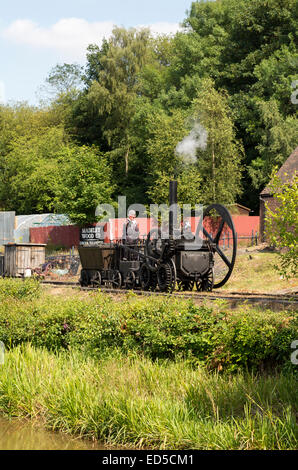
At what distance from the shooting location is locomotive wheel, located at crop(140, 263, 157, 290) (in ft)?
→ 52.4

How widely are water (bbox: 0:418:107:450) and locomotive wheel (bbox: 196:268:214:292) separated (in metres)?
7.83

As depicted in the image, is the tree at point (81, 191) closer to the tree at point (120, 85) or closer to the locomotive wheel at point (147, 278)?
the tree at point (120, 85)

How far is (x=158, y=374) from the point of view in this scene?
8734 millimetres

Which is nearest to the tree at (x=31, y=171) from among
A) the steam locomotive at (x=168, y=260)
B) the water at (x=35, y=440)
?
the steam locomotive at (x=168, y=260)

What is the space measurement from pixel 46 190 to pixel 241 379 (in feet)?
151

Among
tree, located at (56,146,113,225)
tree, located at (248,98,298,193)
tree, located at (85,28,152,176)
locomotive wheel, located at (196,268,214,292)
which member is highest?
tree, located at (85,28,152,176)

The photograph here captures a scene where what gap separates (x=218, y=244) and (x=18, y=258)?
11.2 metres

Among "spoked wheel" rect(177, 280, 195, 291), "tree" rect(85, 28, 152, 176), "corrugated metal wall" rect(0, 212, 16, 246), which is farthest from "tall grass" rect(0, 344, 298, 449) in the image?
"tree" rect(85, 28, 152, 176)

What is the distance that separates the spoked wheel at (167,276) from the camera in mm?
14844

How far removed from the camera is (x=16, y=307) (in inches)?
496

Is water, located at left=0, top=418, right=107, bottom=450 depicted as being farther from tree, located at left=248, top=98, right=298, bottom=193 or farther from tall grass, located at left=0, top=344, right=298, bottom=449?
tree, located at left=248, top=98, right=298, bottom=193

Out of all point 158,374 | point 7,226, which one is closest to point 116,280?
point 158,374

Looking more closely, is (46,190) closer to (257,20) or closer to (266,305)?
(257,20)
